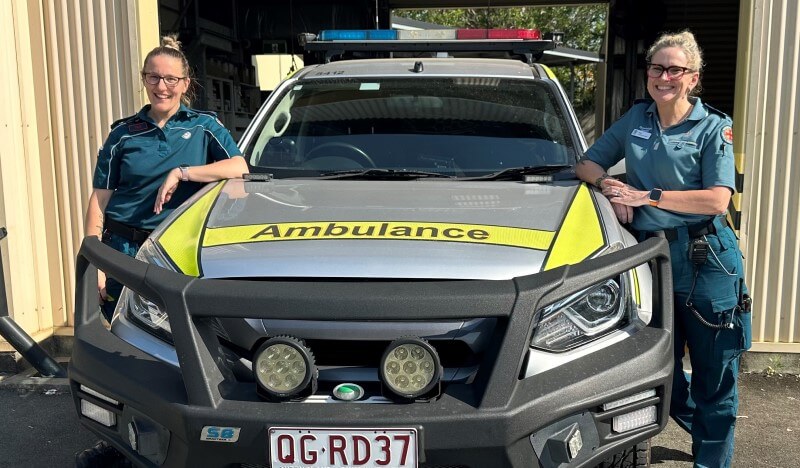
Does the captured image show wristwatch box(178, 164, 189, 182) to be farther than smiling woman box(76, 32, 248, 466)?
No

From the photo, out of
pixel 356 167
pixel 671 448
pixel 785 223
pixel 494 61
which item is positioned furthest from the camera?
pixel 785 223

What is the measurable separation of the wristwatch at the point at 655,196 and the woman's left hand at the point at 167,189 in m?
1.95

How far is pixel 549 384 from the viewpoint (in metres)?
2.04

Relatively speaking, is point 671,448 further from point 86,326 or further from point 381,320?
point 86,326

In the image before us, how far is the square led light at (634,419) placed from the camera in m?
2.17

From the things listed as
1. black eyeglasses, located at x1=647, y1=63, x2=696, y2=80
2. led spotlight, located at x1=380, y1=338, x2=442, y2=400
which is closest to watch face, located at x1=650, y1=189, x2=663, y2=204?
black eyeglasses, located at x1=647, y1=63, x2=696, y2=80

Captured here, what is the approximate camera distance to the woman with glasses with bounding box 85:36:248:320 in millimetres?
3359

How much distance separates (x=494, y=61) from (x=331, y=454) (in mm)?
2801

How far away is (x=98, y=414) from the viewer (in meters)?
2.33

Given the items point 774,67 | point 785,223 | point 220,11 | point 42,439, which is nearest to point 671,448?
point 785,223

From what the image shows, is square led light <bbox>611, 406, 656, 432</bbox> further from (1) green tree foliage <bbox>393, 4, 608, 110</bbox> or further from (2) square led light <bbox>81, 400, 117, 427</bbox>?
(1) green tree foliage <bbox>393, 4, 608, 110</bbox>

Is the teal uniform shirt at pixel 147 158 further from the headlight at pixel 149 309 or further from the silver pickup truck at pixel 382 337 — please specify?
the headlight at pixel 149 309

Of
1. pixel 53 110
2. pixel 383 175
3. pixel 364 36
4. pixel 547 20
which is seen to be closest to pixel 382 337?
pixel 383 175

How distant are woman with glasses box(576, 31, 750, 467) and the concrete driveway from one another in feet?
2.14
